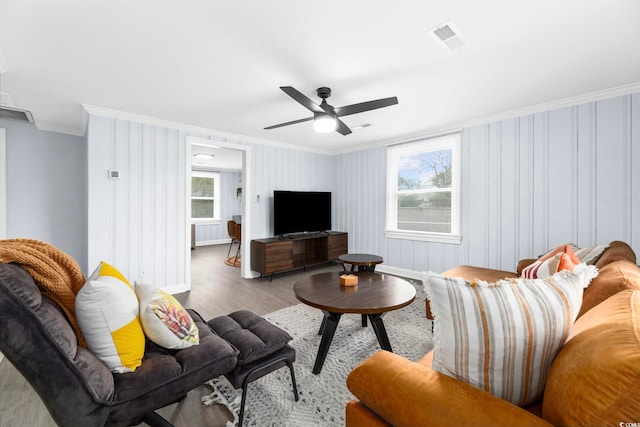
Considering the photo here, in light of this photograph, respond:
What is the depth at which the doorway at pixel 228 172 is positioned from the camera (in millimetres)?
4062

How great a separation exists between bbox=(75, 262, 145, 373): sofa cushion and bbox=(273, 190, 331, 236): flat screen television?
3.59 metres

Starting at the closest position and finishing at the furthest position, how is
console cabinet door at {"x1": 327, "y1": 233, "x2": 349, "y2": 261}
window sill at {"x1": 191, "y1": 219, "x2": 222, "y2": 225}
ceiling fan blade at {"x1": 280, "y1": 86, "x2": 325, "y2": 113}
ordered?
ceiling fan blade at {"x1": 280, "y1": 86, "x2": 325, "y2": 113}, console cabinet door at {"x1": 327, "y1": 233, "x2": 349, "y2": 261}, window sill at {"x1": 191, "y1": 219, "x2": 222, "y2": 225}

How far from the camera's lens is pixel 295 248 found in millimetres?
4805

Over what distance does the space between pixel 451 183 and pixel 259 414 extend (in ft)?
12.5

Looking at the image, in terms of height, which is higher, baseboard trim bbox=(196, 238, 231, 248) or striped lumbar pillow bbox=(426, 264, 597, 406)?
striped lumbar pillow bbox=(426, 264, 597, 406)

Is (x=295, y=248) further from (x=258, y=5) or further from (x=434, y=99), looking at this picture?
(x=258, y=5)

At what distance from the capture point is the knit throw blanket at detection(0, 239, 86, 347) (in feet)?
3.40

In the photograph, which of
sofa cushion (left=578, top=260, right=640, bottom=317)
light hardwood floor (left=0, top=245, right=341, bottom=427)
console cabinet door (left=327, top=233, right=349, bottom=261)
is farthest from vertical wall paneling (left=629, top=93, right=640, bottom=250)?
console cabinet door (left=327, top=233, right=349, bottom=261)

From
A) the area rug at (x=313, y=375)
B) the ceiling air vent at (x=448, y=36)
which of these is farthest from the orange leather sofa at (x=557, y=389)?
the ceiling air vent at (x=448, y=36)

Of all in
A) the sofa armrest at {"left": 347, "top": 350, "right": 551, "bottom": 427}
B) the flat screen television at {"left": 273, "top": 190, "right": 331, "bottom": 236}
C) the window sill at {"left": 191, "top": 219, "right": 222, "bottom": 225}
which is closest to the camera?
the sofa armrest at {"left": 347, "top": 350, "right": 551, "bottom": 427}

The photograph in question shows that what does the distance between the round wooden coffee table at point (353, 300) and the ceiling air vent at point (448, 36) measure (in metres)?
1.89

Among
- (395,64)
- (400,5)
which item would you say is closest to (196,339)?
(400,5)

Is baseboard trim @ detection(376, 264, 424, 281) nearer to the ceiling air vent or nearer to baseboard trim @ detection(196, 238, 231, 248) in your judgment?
the ceiling air vent

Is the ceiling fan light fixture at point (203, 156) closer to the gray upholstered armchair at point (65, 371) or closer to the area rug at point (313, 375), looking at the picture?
the area rug at point (313, 375)
